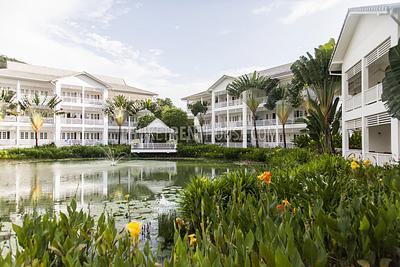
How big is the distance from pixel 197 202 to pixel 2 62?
5543cm

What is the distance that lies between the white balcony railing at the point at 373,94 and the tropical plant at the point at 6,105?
108ft

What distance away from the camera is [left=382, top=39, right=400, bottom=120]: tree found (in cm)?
726

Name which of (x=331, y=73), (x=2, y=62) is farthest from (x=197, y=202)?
(x=2, y=62)

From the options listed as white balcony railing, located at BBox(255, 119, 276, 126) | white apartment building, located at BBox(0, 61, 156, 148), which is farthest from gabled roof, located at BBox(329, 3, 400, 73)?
white apartment building, located at BBox(0, 61, 156, 148)

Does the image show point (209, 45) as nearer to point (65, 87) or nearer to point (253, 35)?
point (253, 35)

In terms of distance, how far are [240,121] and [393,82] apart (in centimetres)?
3420

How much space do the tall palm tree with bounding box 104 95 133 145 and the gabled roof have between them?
2786cm

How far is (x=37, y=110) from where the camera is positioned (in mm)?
36594

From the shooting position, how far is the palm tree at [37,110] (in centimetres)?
3597

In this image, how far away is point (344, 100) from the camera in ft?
60.2

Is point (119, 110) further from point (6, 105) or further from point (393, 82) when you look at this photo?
point (393, 82)

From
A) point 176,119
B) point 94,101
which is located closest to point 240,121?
point 176,119

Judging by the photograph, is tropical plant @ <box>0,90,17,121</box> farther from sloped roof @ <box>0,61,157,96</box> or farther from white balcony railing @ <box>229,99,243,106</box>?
white balcony railing @ <box>229,99,243,106</box>

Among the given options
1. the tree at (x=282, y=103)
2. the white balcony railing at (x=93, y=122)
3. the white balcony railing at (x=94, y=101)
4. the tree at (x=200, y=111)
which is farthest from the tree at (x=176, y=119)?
the tree at (x=282, y=103)
